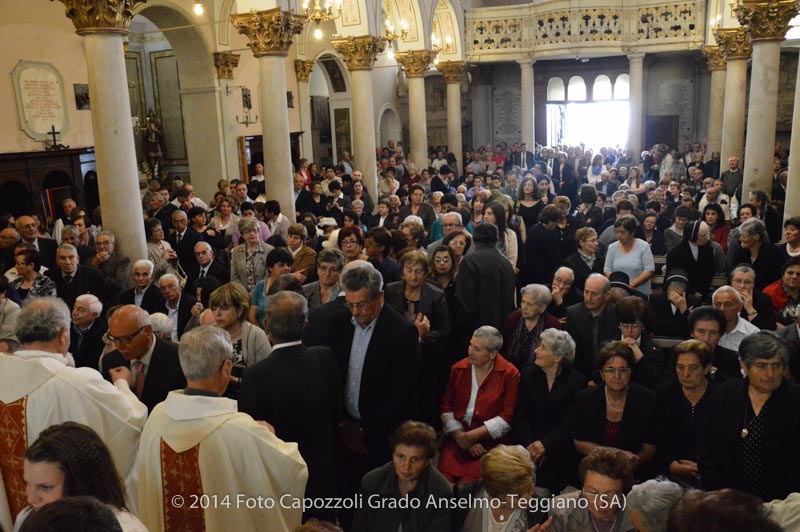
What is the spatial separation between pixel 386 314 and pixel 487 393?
99 cm

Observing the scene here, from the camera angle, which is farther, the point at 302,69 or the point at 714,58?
the point at 302,69

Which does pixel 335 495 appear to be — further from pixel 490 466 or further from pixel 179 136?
pixel 179 136

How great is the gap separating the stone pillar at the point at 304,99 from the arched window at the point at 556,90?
10.2 metres

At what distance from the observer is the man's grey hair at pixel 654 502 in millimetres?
2939

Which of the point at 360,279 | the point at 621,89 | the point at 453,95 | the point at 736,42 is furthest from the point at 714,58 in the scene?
the point at 360,279

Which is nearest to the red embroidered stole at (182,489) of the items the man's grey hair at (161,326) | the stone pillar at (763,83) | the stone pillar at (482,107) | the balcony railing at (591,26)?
the man's grey hair at (161,326)

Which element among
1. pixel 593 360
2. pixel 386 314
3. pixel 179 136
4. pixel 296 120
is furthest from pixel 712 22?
pixel 386 314

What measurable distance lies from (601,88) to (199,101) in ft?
49.8

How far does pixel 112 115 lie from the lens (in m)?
8.03

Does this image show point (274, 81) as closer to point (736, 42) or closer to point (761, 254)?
point (761, 254)

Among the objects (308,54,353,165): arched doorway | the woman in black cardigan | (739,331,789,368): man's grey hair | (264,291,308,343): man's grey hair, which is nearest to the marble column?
the woman in black cardigan

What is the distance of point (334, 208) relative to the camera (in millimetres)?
11594

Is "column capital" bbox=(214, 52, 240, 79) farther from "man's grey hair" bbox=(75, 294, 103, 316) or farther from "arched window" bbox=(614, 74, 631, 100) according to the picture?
"arched window" bbox=(614, 74, 631, 100)

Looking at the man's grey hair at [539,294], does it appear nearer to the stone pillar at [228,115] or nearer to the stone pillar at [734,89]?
the stone pillar at [734,89]
